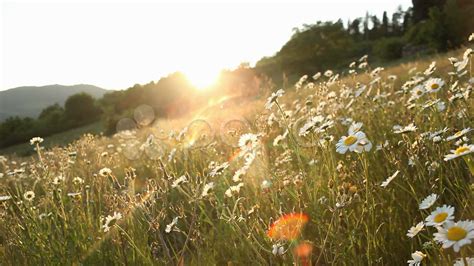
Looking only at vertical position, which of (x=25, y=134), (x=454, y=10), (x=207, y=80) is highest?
(x=454, y=10)

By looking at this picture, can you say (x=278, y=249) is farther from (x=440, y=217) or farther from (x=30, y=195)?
(x=30, y=195)

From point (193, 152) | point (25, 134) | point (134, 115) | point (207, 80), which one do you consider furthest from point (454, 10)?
point (25, 134)

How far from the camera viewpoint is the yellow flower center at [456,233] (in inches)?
42.3

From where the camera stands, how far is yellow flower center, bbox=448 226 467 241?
1074 millimetres

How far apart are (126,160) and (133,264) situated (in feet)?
15.8

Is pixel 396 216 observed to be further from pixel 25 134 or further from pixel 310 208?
pixel 25 134

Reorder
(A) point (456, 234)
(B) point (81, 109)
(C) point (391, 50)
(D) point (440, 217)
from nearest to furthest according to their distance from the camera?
(A) point (456, 234) < (D) point (440, 217) < (C) point (391, 50) < (B) point (81, 109)

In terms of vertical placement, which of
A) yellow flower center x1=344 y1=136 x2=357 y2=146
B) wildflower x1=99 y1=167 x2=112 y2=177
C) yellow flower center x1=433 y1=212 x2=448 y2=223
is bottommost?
wildflower x1=99 y1=167 x2=112 y2=177

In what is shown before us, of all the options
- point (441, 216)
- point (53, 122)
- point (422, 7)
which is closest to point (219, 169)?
point (441, 216)

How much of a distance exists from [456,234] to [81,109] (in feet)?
159

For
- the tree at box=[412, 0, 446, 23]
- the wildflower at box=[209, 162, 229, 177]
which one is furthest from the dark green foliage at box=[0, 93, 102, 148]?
the wildflower at box=[209, 162, 229, 177]

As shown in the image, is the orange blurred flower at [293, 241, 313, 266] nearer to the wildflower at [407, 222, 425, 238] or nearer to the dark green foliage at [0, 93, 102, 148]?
the wildflower at [407, 222, 425, 238]

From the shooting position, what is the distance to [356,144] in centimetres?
196

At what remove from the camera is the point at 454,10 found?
29828 mm
